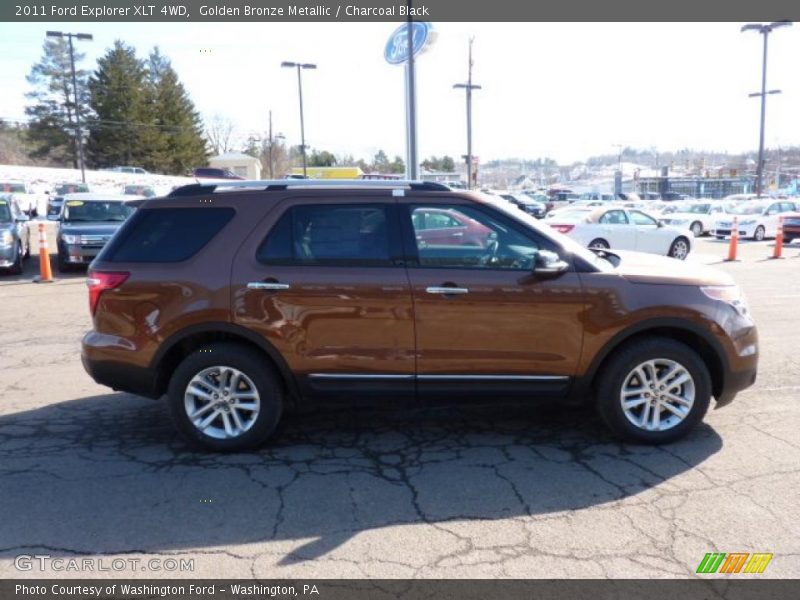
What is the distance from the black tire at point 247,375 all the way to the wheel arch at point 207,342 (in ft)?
0.18

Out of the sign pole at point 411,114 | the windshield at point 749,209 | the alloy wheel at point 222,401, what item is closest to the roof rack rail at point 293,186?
the alloy wheel at point 222,401

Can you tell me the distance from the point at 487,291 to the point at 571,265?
0.62 m

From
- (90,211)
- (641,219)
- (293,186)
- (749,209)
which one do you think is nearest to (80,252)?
(90,211)

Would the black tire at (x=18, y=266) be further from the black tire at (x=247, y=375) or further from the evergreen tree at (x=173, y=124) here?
the evergreen tree at (x=173, y=124)

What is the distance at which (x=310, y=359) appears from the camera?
4418 mm

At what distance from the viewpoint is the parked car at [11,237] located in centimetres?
1319

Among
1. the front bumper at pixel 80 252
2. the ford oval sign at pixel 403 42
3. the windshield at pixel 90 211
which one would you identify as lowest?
the front bumper at pixel 80 252

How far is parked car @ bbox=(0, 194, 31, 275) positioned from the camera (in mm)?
13188

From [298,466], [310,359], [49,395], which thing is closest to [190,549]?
[298,466]

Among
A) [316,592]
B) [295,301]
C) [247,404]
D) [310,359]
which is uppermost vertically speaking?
[295,301]

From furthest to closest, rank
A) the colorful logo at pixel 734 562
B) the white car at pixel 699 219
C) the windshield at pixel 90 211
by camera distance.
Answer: the white car at pixel 699 219 → the windshield at pixel 90 211 → the colorful logo at pixel 734 562

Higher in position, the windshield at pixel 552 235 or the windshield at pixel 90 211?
the windshield at pixel 90 211

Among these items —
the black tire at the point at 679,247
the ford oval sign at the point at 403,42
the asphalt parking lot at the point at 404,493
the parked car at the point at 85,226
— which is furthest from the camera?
the ford oval sign at the point at 403,42

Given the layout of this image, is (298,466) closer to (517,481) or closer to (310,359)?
(310,359)
